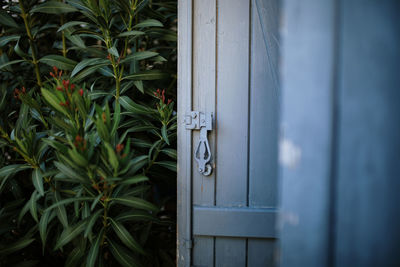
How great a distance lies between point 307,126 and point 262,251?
86 cm

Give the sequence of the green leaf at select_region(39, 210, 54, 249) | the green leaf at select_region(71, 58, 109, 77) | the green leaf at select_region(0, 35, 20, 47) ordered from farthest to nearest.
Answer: the green leaf at select_region(0, 35, 20, 47) → the green leaf at select_region(71, 58, 109, 77) → the green leaf at select_region(39, 210, 54, 249)

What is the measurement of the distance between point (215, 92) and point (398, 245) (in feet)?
2.96

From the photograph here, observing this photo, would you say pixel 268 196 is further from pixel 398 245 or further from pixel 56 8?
pixel 56 8

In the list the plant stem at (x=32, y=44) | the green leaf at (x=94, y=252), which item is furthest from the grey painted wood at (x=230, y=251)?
the plant stem at (x=32, y=44)

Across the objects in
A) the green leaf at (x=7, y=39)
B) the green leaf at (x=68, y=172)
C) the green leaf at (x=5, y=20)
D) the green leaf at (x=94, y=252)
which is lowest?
the green leaf at (x=94, y=252)

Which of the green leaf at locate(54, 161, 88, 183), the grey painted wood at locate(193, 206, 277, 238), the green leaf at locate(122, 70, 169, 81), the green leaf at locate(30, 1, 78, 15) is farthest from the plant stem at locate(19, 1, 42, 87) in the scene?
the grey painted wood at locate(193, 206, 277, 238)

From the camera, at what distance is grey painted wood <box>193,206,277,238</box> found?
4.44 ft

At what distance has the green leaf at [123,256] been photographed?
136cm

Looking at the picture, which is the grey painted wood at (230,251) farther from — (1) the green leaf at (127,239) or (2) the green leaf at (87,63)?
(2) the green leaf at (87,63)

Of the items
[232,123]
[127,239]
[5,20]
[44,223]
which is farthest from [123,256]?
[5,20]

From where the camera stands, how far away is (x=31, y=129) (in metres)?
1.40

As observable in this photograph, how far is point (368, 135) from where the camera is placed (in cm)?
77

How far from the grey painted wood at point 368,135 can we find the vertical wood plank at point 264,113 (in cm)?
57

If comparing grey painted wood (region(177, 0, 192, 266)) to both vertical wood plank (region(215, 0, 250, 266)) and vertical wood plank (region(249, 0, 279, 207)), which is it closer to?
vertical wood plank (region(215, 0, 250, 266))
